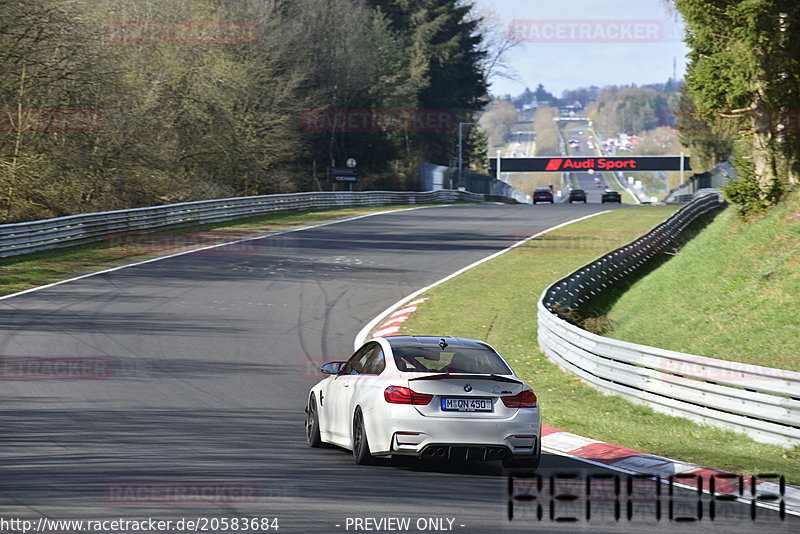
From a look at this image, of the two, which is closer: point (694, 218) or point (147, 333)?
point (147, 333)

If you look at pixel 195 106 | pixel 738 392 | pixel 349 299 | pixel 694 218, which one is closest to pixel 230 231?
pixel 195 106

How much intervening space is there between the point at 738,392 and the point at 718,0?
22.4 m

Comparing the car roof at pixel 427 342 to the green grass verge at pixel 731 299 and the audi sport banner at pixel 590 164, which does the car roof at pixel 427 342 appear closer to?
the green grass verge at pixel 731 299

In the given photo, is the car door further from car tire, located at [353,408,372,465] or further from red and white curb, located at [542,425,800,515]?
red and white curb, located at [542,425,800,515]

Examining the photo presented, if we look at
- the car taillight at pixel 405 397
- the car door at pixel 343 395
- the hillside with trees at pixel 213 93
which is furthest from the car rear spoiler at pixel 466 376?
the hillside with trees at pixel 213 93

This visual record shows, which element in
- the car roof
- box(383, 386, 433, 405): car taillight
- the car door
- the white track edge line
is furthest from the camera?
the white track edge line

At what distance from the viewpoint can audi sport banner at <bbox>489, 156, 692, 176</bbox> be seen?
120438mm

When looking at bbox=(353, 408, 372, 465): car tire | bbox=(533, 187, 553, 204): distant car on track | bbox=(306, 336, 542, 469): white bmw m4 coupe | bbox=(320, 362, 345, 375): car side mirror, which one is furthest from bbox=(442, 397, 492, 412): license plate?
bbox=(533, 187, 553, 204): distant car on track

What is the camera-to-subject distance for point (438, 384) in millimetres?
9008

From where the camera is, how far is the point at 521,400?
9.12 meters

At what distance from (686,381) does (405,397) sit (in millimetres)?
5315

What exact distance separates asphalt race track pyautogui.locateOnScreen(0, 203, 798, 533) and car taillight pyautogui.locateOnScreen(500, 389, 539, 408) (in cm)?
67

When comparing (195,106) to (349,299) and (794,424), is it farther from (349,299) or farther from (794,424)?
(794,424)

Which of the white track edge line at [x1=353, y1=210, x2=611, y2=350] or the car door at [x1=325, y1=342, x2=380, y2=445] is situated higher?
the car door at [x1=325, y1=342, x2=380, y2=445]
